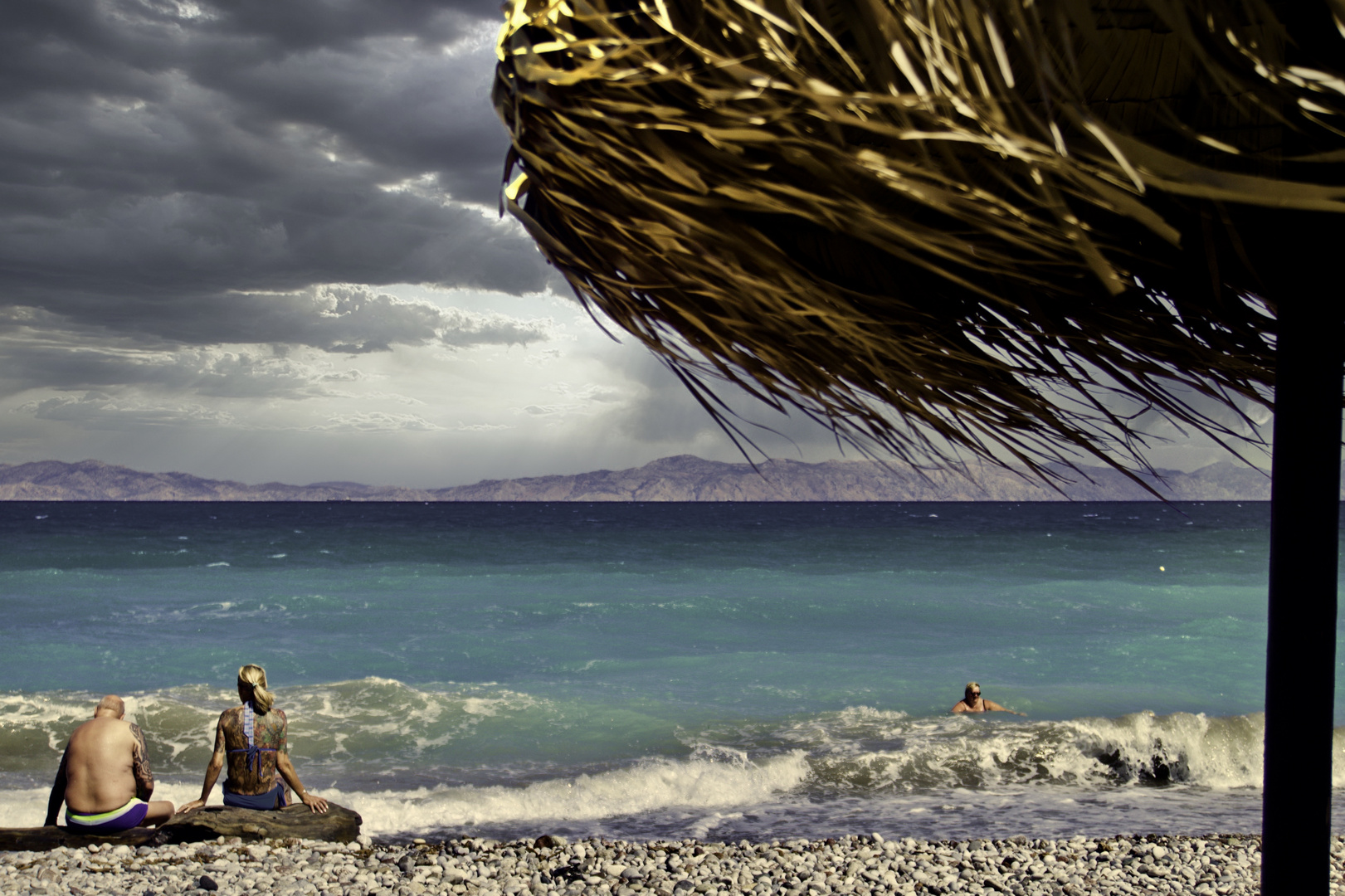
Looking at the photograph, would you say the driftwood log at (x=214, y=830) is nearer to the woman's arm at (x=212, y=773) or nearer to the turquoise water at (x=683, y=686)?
the woman's arm at (x=212, y=773)

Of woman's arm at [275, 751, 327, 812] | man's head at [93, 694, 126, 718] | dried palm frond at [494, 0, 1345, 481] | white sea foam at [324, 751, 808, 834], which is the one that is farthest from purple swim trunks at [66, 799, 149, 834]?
dried palm frond at [494, 0, 1345, 481]

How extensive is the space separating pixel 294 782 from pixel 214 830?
509 millimetres

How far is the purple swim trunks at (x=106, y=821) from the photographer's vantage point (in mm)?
5590

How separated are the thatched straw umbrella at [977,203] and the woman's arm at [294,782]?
18.2 feet

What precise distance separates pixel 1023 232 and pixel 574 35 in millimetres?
545

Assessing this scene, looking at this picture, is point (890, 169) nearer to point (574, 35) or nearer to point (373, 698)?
point (574, 35)

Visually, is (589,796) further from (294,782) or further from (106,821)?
(106,821)

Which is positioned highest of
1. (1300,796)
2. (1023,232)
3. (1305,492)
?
(1023,232)

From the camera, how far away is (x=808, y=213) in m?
1.04

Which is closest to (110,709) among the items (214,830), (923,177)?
(214,830)

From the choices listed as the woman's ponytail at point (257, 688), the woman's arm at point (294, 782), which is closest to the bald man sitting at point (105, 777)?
the woman's ponytail at point (257, 688)

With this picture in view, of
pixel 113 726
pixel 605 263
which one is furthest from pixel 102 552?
pixel 605 263

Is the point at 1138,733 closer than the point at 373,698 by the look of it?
Yes

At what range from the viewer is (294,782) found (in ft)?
19.8
